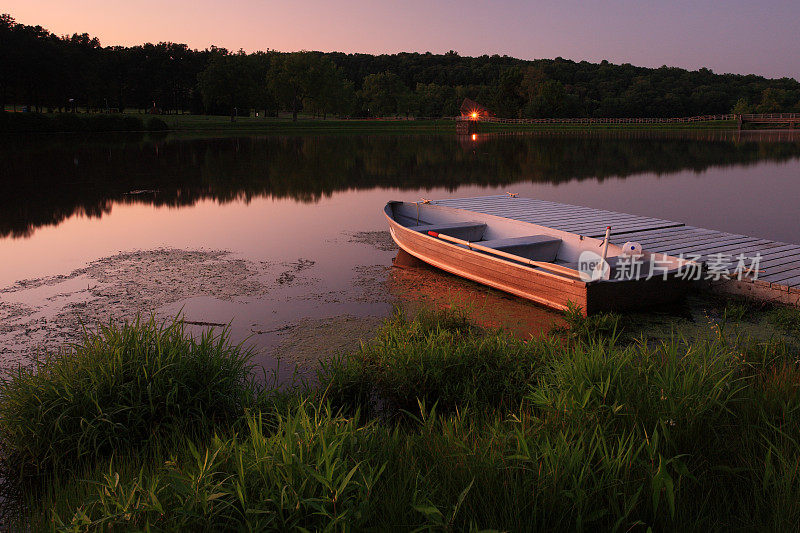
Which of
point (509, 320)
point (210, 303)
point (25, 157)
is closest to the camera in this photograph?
point (509, 320)

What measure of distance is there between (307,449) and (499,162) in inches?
1268

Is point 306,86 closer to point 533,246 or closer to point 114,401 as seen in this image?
point 533,246

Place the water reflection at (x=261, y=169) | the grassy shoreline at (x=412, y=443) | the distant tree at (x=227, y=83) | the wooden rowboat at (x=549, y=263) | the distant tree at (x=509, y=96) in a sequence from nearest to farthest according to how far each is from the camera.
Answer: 1. the grassy shoreline at (x=412, y=443)
2. the wooden rowboat at (x=549, y=263)
3. the water reflection at (x=261, y=169)
4. the distant tree at (x=227, y=83)
5. the distant tree at (x=509, y=96)

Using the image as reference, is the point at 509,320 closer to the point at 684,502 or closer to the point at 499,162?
the point at 684,502

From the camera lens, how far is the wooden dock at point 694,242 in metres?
8.23

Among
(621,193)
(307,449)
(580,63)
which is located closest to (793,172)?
(621,193)

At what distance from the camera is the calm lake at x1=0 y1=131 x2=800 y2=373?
8.36 m

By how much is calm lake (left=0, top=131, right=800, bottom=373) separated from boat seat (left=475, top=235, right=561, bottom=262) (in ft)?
2.72

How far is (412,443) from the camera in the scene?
400cm

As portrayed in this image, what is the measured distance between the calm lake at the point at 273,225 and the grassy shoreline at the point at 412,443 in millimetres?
1713

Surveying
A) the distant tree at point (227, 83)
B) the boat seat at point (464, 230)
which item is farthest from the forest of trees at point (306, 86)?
the boat seat at point (464, 230)

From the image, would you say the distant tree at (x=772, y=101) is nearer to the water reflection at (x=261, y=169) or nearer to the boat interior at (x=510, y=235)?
the water reflection at (x=261, y=169)

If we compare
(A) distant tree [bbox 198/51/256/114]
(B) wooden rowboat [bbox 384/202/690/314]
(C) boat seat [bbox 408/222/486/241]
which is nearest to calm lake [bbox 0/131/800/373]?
(B) wooden rowboat [bbox 384/202/690/314]

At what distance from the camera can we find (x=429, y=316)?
24.5 feet
